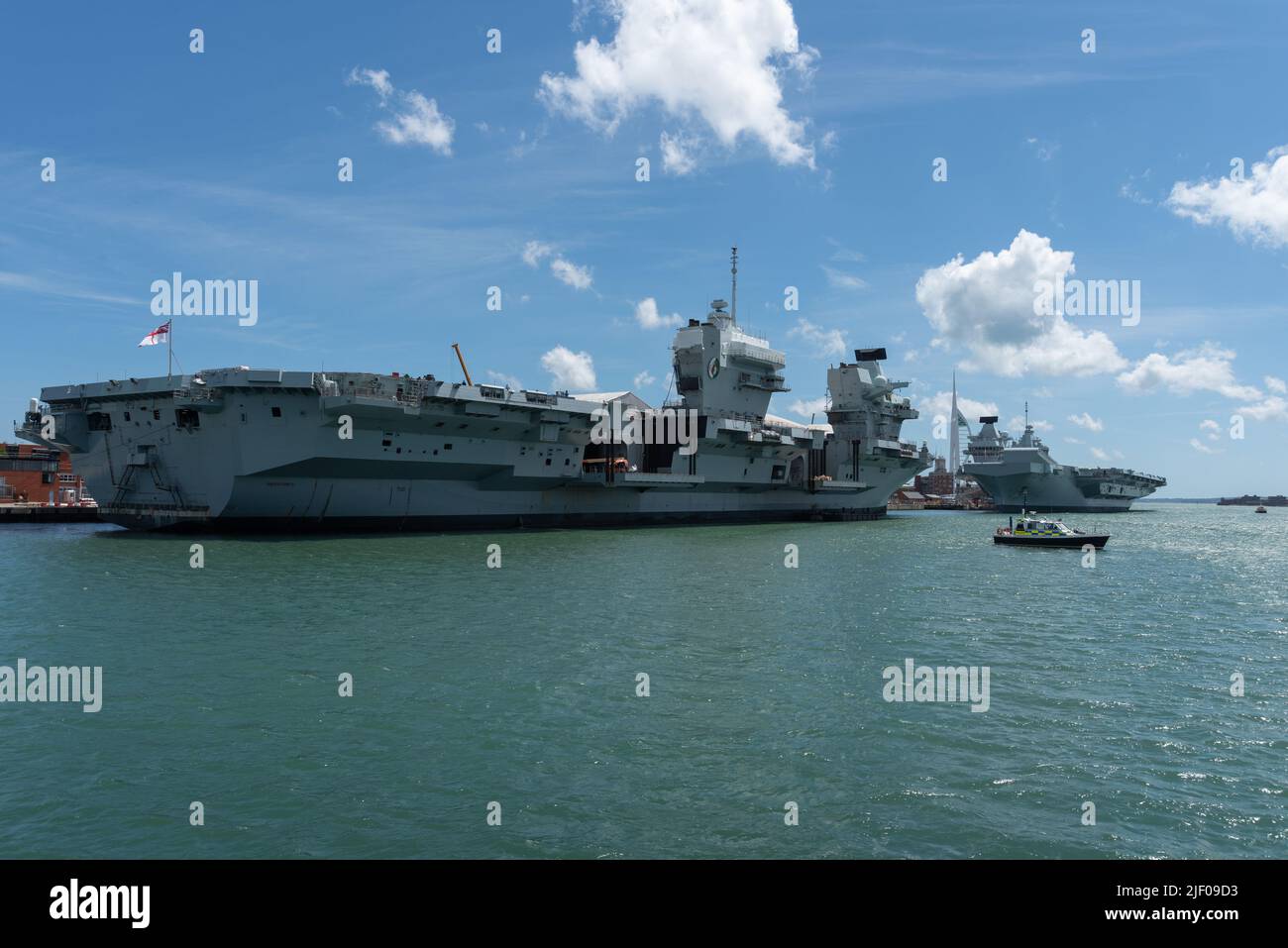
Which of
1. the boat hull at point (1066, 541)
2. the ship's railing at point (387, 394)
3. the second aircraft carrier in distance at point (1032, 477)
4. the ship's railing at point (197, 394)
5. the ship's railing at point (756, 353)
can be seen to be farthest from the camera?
the second aircraft carrier in distance at point (1032, 477)

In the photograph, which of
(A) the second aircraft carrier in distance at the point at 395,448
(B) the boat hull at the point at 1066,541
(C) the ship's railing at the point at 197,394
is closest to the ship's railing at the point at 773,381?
(A) the second aircraft carrier in distance at the point at 395,448

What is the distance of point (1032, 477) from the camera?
7931 centimetres

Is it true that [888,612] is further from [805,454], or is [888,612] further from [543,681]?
[805,454]

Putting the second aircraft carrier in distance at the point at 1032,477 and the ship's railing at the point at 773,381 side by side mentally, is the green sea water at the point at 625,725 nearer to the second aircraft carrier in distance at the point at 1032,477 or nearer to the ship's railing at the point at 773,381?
the ship's railing at the point at 773,381

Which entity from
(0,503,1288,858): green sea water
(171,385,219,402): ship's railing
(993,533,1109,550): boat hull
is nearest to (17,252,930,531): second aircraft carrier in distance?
(171,385,219,402): ship's railing

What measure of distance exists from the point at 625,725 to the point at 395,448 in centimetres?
2621

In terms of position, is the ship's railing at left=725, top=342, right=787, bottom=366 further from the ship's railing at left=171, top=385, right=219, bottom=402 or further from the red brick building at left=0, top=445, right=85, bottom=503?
the red brick building at left=0, top=445, right=85, bottom=503

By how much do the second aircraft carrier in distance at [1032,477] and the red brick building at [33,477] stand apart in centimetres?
7874

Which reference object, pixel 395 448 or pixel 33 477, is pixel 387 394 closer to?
pixel 395 448

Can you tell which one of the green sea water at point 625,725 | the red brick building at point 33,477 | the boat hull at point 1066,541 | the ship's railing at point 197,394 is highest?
the ship's railing at point 197,394

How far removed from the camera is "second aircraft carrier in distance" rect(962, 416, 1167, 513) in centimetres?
7881

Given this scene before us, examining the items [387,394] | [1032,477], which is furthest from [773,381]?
[1032,477]

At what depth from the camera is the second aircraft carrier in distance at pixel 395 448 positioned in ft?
100
